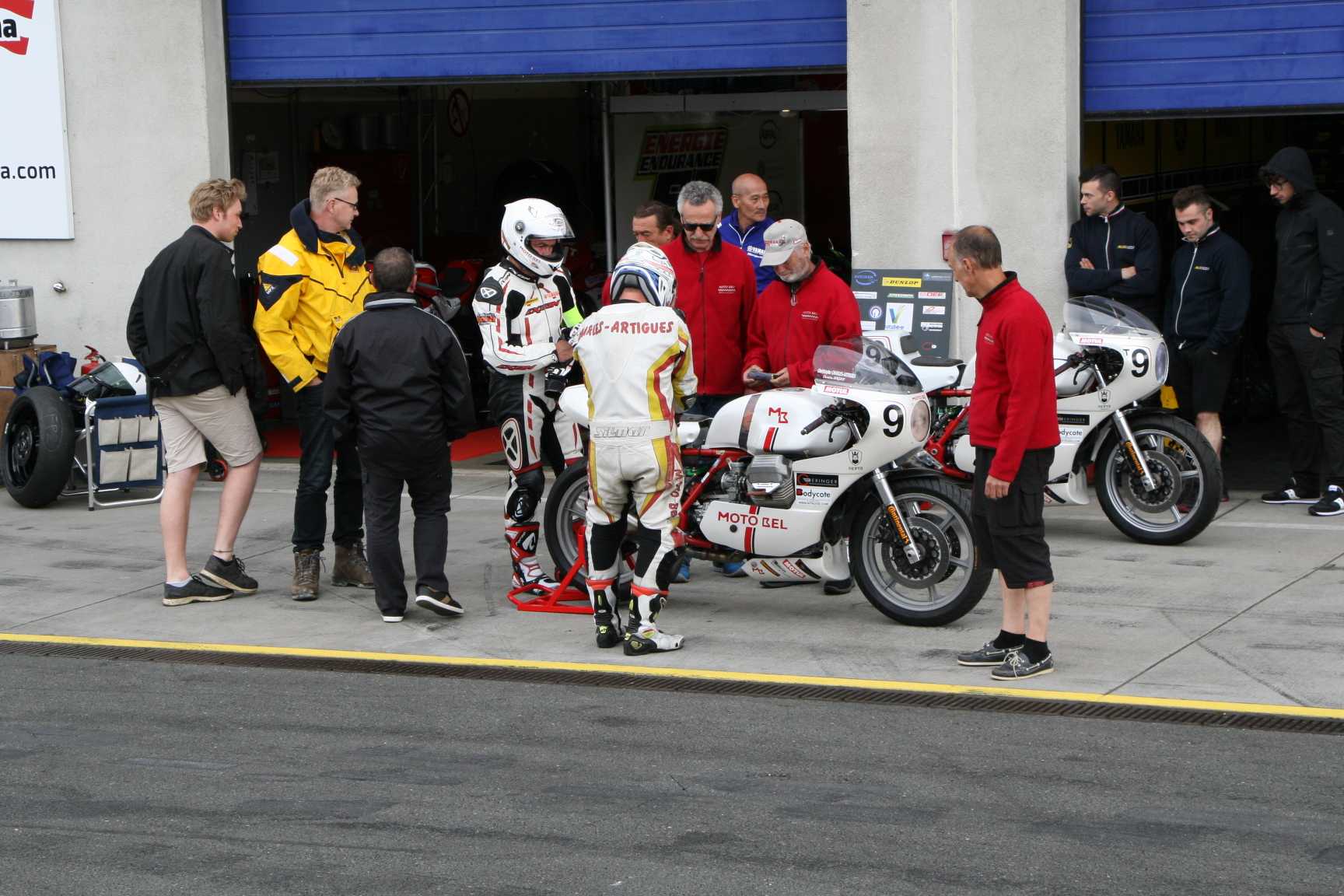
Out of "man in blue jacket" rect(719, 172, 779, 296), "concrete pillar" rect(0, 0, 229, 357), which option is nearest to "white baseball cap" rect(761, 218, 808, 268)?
"man in blue jacket" rect(719, 172, 779, 296)

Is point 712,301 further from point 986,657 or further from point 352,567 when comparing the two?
point 986,657

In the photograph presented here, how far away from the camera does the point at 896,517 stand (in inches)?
291

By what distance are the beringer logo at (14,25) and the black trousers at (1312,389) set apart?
8713 millimetres

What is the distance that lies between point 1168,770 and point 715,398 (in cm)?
363

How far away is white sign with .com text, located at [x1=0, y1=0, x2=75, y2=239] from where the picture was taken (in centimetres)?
1250

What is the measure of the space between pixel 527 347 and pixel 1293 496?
16.1 feet

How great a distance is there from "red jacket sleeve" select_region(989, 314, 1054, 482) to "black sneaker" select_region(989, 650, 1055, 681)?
2.44ft

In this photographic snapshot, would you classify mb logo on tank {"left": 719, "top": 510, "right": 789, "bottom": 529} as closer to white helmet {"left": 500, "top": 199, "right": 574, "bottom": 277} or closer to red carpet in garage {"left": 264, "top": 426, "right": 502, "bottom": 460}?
white helmet {"left": 500, "top": 199, "right": 574, "bottom": 277}

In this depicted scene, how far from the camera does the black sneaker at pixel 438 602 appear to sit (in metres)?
7.90

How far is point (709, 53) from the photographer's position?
1160cm

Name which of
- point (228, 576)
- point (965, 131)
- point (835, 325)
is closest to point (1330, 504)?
point (965, 131)

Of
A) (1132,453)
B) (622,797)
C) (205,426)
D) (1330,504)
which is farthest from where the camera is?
(1330,504)

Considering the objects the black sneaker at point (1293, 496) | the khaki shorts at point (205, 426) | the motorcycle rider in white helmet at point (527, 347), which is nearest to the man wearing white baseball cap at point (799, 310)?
the motorcycle rider in white helmet at point (527, 347)

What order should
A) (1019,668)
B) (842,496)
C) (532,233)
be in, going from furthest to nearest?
(532,233), (842,496), (1019,668)
